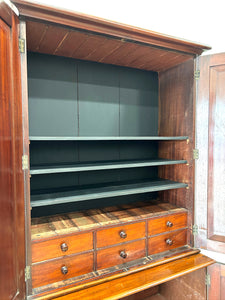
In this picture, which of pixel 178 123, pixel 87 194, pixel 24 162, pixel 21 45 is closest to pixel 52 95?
pixel 21 45

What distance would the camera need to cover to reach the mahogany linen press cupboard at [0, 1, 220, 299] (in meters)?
1.03

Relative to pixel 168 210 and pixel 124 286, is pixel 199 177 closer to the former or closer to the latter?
pixel 168 210

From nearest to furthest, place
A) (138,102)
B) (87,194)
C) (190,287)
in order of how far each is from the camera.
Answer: (87,194), (190,287), (138,102)

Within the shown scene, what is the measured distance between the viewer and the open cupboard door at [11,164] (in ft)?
2.99

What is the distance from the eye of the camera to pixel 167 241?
154 cm

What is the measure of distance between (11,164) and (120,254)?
916mm

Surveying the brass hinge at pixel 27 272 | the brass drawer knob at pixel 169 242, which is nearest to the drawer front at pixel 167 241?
the brass drawer knob at pixel 169 242

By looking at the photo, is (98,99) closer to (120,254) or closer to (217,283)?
(120,254)

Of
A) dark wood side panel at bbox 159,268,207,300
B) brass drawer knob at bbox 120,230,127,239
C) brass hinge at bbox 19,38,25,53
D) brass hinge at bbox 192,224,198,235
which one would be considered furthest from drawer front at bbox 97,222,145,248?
brass hinge at bbox 19,38,25,53

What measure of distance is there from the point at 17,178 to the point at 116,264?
867mm

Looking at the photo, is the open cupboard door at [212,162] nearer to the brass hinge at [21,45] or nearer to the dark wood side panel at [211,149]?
the dark wood side panel at [211,149]

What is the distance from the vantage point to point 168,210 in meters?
1.62

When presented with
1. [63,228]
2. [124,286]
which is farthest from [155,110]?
[124,286]

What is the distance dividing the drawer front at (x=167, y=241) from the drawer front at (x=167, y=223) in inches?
1.4
